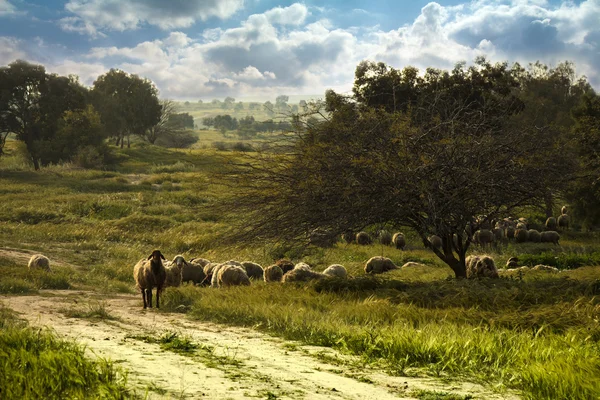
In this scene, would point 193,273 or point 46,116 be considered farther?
point 46,116

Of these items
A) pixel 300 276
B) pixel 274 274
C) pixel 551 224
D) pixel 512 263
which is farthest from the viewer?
pixel 551 224

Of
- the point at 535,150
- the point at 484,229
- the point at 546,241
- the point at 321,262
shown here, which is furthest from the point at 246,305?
the point at 546,241

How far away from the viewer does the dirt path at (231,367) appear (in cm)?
659

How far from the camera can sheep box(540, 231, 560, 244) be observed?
3394 cm

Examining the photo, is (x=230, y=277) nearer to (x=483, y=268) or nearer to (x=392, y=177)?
(x=392, y=177)

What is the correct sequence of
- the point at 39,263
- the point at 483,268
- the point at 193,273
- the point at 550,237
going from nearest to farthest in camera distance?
the point at 483,268 → the point at 193,273 → the point at 39,263 → the point at 550,237

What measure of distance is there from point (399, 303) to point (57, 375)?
27.5 feet

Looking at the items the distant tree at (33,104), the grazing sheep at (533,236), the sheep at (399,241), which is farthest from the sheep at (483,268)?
the distant tree at (33,104)

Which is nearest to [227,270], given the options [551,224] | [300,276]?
[300,276]

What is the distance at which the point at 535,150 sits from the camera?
17438 millimetres

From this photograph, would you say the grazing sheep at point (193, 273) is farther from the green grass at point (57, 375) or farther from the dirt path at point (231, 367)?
the green grass at point (57, 375)

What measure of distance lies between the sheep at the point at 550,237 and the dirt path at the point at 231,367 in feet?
89.2

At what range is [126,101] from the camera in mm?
87062

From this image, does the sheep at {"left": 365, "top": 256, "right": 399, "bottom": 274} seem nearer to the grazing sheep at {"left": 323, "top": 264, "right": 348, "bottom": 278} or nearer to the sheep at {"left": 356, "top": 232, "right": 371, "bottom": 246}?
the grazing sheep at {"left": 323, "top": 264, "right": 348, "bottom": 278}
